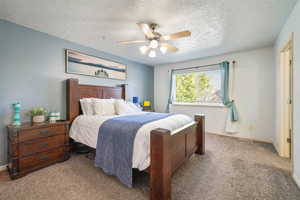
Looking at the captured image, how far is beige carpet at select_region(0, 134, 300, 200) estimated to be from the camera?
1.56m

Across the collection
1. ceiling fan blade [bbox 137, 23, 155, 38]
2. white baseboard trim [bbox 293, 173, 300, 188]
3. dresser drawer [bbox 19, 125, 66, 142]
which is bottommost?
white baseboard trim [bbox 293, 173, 300, 188]

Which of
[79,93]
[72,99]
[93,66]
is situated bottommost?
[72,99]

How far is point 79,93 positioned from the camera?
3004 millimetres

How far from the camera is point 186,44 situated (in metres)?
3.14

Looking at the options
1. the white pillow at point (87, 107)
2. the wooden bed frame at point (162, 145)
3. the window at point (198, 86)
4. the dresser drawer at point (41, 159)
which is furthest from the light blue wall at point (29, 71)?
the window at point (198, 86)

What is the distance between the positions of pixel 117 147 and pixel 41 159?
140 centimetres

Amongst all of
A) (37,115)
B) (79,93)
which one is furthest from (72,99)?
(37,115)

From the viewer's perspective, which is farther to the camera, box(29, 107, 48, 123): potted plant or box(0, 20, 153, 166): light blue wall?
box(29, 107, 48, 123): potted plant

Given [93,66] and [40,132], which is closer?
[40,132]

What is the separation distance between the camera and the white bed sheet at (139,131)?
1.59 metres

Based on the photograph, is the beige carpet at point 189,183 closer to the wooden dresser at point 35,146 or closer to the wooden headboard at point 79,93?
the wooden dresser at point 35,146

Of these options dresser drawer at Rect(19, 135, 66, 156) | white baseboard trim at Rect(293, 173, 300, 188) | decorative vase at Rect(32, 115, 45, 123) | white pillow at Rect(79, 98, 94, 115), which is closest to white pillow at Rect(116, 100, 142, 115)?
white pillow at Rect(79, 98, 94, 115)

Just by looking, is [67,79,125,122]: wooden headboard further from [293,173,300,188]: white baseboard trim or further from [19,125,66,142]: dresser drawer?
[293,173,300,188]: white baseboard trim

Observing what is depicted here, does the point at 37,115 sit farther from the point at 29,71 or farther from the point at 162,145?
the point at 162,145
